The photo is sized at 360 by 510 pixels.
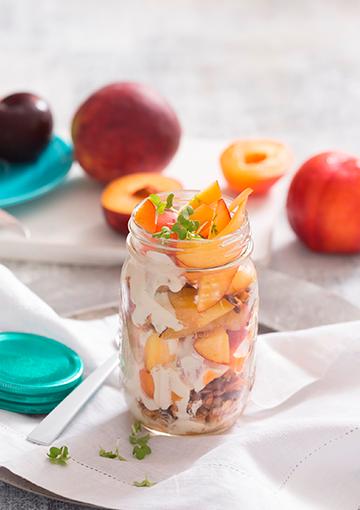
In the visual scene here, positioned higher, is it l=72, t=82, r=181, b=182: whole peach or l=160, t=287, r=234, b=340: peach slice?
l=160, t=287, r=234, b=340: peach slice

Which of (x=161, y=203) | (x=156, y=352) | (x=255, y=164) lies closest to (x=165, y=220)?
(x=161, y=203)

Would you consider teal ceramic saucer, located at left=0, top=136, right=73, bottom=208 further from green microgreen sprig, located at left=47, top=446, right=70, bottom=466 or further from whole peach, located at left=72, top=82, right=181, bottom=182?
green microgreen sprig, located at left=47, top=446, right=70, bottom=466

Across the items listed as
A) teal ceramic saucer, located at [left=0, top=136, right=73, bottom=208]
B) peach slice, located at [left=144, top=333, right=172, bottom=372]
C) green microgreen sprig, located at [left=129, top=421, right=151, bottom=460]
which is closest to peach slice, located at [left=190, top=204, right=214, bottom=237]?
peach slice, located at [left=144, top=333, right=172, bottom=372]

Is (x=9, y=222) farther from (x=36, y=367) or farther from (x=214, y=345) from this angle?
(x=214, y=345)

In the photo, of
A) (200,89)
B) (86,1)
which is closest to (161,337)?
(200,89)

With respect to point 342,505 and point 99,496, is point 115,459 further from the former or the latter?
point 342,505
